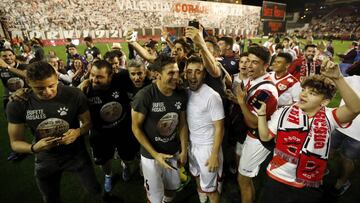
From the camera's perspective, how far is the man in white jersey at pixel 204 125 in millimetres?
2852

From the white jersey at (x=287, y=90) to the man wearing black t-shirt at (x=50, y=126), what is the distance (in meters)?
3.01

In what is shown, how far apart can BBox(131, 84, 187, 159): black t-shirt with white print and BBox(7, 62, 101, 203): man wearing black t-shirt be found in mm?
767

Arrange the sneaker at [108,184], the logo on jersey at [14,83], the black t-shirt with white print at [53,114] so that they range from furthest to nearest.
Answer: the logo on jersey at [14,83] < the sneaker at [108,184] < the black t-shirt with white print at [53,114]

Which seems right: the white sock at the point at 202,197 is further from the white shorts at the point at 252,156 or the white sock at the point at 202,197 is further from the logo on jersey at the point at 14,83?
the logo on jersey at the point at 14,83

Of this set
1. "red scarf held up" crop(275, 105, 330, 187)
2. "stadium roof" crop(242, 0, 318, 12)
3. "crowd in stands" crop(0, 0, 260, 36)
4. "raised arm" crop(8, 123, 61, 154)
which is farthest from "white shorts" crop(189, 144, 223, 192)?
"stadium roof" crop(242, 0, 318, 12)

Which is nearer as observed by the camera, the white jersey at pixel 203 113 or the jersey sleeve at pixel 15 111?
the jersey sleeve at pixel 15 111

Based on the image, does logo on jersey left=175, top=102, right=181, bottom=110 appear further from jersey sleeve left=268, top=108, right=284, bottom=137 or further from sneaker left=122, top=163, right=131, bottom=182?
sneaker left=122, top=163, right=131, bottom=182

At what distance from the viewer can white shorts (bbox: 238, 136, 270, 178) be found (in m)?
2.96

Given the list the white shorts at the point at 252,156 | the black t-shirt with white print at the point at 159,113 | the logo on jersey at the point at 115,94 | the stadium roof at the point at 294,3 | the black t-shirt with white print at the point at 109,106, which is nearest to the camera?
the black t-shirt with white print at the point at 159,113

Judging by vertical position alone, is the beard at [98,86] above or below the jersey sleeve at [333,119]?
above

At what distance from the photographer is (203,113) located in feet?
9.55

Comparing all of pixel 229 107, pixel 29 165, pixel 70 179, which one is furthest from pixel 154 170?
pixel 29 165

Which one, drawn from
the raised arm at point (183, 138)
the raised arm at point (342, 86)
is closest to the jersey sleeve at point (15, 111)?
the raised arm at point (183, 138)

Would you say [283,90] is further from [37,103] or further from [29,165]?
[29,165]
